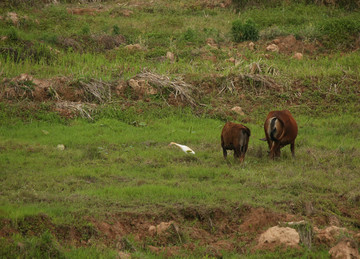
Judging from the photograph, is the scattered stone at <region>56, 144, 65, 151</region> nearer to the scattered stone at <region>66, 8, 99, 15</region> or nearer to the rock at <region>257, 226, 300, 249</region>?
the rock at <region>257, 226, 300, 249</region>

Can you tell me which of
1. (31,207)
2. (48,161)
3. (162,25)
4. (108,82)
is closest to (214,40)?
(162,25)

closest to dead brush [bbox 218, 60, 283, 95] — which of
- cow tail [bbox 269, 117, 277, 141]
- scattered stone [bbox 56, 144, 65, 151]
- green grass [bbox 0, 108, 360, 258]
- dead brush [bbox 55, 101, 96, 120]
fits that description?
green grass [bbox 0, 108, 360, 258]

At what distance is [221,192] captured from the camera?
8844 millimetres

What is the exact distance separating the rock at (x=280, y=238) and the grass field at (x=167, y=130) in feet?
0.37

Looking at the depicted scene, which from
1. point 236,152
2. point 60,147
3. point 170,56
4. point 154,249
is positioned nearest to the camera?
point 154,249

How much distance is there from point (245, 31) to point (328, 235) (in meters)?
14.2

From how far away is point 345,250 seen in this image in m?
6.68

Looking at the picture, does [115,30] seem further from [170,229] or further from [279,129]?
[170,229]

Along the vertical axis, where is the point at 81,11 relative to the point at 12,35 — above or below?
below

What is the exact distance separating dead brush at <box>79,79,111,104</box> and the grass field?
36mm

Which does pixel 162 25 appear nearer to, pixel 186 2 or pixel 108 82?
pixel 186 2

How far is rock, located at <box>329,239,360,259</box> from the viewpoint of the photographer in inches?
262

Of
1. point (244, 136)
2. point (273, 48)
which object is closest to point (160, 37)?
point (273, 48)

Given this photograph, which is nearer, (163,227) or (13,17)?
(163,227)
